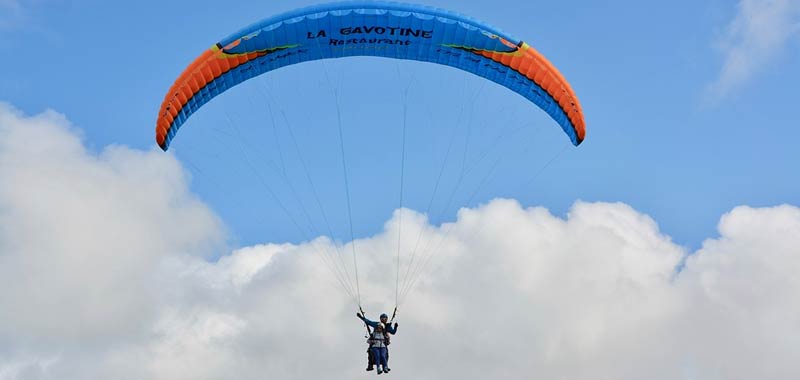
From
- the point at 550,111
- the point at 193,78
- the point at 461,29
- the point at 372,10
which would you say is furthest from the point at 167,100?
A: the point at 550,111

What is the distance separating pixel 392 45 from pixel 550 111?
4.77 metres

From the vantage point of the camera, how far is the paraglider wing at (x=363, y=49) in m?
24.3

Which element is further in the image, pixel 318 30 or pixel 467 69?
pixel 467 69

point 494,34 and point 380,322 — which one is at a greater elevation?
point 494,34

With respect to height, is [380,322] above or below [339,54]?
below

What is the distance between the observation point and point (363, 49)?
83.8 feet

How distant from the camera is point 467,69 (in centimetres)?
2598

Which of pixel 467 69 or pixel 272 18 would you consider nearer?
pixel 272 18

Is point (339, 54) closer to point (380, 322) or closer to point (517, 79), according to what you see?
point (517, 79)

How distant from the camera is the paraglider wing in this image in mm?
24281

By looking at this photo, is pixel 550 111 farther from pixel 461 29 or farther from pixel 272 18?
pixel 272 18

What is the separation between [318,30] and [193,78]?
3495 millimetres

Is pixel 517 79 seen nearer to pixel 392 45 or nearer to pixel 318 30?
pixel 392 45

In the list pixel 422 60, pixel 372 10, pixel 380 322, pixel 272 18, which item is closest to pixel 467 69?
pixel 422 60
